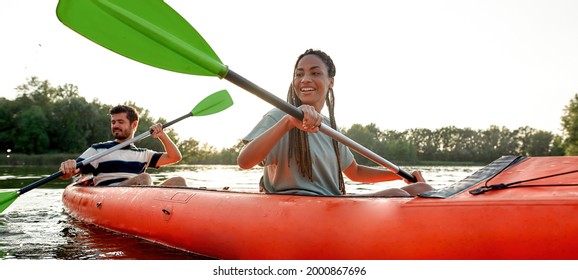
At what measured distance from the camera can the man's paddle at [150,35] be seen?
216cm

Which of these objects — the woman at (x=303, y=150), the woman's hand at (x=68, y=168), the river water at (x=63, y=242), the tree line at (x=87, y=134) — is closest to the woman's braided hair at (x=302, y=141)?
the woman at (x=303, y=150)

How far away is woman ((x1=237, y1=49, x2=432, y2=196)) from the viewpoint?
2.26m

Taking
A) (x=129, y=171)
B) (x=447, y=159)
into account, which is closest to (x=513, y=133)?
(x=447, y=159)

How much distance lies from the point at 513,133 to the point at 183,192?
66.9m

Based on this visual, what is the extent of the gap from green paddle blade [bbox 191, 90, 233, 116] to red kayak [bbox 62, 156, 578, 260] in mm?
2331

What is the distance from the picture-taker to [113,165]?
4.56 m

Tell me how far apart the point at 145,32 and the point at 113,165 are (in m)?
2.69

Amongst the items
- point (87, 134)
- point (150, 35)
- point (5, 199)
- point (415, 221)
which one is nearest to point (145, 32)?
point (150, 35)

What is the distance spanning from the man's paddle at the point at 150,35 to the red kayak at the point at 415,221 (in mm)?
449

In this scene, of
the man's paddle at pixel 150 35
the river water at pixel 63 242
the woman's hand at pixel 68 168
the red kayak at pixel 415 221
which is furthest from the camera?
the woman's hand at pixel 68 168

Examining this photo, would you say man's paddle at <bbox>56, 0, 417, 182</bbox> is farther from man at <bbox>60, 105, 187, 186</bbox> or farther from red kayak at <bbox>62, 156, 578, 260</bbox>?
man at <bbox>60, 105, 187, 186</bbox>

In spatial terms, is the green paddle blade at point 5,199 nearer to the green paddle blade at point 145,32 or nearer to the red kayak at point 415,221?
the red kayak at point 415,221

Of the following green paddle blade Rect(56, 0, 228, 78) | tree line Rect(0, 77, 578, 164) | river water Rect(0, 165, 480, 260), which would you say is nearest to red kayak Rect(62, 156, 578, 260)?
river water Rect(0, 165, 480, 260)
